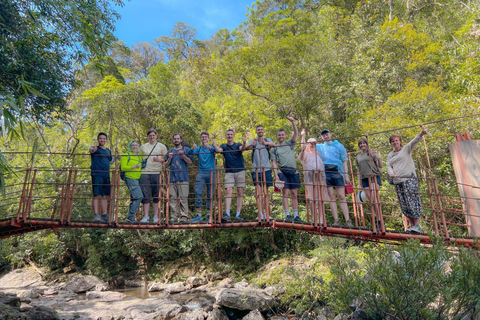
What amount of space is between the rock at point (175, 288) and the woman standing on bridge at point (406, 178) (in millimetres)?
8114

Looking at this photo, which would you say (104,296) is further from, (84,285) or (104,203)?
(104,203)

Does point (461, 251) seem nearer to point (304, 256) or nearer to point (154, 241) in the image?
point (304, 256)

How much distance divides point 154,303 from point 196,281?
2.73 metres

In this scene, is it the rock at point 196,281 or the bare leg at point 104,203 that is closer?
the bare leg at point 104,203

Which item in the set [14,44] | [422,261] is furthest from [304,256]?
[14,44]

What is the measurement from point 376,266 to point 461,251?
1.02 meters

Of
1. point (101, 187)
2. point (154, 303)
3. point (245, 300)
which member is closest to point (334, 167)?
point (101, 187)

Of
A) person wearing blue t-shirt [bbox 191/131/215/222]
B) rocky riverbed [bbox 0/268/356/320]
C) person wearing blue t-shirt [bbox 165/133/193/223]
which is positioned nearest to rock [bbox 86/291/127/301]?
rocky riverbed [bbox 0/268/356/320]

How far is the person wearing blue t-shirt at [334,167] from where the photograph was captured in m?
5.07

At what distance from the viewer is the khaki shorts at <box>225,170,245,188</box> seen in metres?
5.05

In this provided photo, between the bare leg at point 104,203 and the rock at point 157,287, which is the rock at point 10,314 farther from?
the rock at point 157,287

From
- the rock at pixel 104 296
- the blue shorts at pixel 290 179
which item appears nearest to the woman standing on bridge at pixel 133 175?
the blue shorts at pixel 290 179

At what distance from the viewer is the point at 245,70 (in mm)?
12977

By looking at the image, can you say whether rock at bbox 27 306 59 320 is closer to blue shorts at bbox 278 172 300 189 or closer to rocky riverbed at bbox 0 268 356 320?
rocky riverbed at bbox 0 268 356 320
